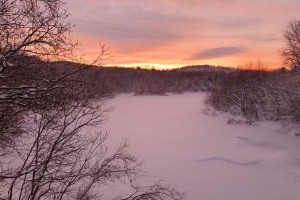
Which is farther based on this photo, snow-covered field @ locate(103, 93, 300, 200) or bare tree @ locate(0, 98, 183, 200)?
snow-covered field @ locate(103, 93, 300, 200)

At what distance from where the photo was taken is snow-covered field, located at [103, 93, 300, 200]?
7.40 metres

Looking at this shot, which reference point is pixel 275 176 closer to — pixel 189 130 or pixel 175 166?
pixel 175 166

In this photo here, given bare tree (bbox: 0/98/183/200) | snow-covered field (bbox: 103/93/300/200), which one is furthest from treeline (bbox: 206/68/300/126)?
bare tree (bbox: 0/98/183/200)

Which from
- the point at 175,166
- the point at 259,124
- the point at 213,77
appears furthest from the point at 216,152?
the point at 213,77

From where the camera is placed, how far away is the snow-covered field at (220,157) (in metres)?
7.40

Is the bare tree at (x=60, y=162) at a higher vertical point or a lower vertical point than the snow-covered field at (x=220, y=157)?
higher

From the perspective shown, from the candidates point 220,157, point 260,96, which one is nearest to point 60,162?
point 220,157

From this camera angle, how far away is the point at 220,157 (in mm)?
10023

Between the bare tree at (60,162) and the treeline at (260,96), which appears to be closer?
the bare tree at (60,162)

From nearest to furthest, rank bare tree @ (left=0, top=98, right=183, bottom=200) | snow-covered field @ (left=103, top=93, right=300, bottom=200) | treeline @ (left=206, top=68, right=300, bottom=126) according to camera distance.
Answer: bare tree @ (left=0, top=98, right=183, bottom=200) → snow-covered field @ (left=103, top=93, right=300, bottom=200) → treeline @ (left=206, top=68, right=300, bottom=126)

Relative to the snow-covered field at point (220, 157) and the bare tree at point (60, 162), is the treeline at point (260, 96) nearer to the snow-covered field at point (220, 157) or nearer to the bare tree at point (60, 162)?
the snow-covered field at point (220, 157)

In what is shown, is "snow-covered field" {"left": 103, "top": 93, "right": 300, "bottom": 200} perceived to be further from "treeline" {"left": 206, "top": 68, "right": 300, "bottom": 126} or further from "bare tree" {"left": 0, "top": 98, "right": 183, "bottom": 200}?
"bare tree" {"left": 0, "top": 98, "right": 183, "bottom": 200}

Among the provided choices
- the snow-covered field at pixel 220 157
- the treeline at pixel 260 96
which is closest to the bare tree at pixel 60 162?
the snow-covered field at pixel 220 157

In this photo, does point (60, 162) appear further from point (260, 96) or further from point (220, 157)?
point (260, 96)
